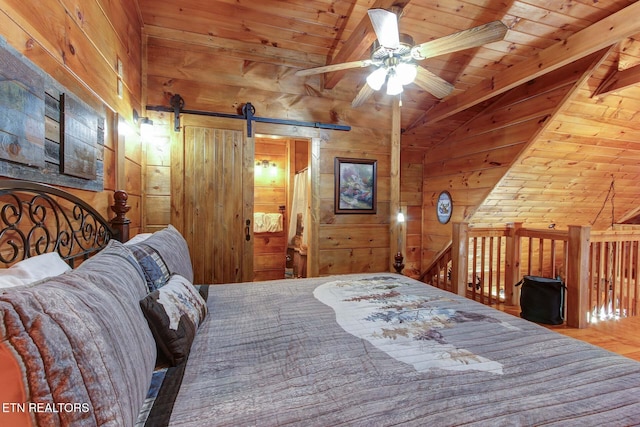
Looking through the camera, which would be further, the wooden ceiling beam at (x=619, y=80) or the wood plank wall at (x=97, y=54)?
the wooden ceiling beam at (x=619, y=80)

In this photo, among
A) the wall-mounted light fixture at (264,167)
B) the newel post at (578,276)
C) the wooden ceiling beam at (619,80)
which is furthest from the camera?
Result: the wall-mounted light fixture at (264,167)

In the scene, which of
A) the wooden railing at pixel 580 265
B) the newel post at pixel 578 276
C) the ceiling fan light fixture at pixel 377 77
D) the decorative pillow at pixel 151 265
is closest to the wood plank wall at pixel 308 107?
the wooden railing at pixel 580 265

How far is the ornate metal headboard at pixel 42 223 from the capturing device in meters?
0.98

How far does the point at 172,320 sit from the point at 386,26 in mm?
1875

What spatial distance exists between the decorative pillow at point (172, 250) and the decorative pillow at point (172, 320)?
0.25m

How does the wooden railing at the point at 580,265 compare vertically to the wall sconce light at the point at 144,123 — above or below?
below

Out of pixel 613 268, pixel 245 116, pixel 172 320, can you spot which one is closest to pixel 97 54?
pixel 245 116

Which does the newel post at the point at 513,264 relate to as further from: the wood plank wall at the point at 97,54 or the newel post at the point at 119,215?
the wood plank wall at the point at 97,54

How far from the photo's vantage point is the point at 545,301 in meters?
2.88

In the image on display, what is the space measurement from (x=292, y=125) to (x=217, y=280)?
1881 mm

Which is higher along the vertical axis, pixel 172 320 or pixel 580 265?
pixel 172 320

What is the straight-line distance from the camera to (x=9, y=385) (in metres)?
0.46

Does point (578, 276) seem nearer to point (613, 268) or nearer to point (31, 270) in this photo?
point (613, 268)

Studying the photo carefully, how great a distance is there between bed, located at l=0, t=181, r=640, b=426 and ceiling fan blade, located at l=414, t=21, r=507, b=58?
1.53m
